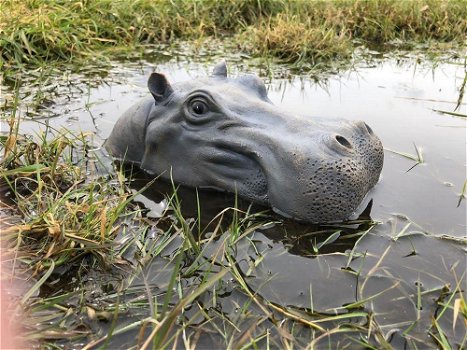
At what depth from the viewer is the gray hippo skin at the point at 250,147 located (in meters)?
2.97

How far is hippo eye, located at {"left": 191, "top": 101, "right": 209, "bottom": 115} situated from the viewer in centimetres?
345

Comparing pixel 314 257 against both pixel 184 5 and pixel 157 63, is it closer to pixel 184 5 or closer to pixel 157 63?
pixel 157 63

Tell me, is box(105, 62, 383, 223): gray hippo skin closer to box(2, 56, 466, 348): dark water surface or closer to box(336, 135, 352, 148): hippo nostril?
box(336, 135, 352, 148): hippo nostril

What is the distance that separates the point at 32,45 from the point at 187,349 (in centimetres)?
518

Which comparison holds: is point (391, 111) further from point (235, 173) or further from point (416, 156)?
point (235, 173)

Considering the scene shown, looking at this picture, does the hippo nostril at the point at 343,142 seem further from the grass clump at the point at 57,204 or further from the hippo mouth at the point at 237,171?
the grass clump at the point at 57,204

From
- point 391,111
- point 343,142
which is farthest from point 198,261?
point 391,111

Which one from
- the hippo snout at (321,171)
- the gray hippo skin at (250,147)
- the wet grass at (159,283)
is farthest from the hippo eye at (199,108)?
the wet grass at (159,283)

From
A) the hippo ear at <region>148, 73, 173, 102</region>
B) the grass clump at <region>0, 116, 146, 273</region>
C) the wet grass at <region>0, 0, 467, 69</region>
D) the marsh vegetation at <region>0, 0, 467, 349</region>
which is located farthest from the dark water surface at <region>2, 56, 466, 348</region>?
the wet grass at <region>0, 0, 467, 69</region>

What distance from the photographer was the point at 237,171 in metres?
3.35

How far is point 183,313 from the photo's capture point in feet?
7.79

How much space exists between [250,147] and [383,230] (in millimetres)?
899

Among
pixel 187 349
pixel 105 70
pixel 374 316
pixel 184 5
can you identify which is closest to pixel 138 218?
pixel 187 349

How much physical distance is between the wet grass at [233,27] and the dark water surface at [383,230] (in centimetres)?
109
